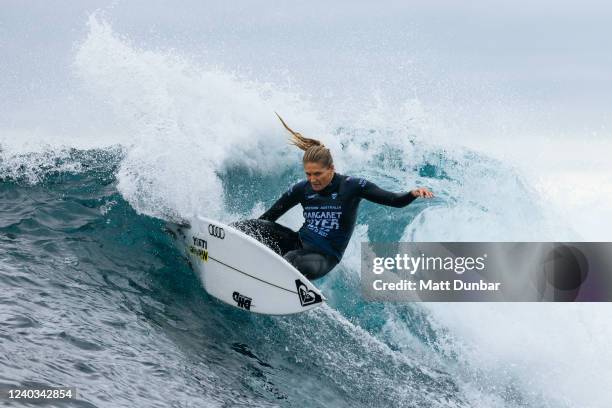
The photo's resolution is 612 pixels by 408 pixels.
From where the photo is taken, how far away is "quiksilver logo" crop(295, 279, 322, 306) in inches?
276

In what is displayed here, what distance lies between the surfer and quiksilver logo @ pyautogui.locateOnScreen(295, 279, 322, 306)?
0.40 metres

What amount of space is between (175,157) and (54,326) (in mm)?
3655

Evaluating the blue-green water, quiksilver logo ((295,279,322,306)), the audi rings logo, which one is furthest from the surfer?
the blue-green water

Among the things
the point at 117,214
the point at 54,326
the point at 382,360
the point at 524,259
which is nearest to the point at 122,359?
the point at 54,326

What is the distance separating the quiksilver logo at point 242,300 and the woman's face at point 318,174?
140cm

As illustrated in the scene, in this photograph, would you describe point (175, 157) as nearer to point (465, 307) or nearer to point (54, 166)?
point (54, 166)

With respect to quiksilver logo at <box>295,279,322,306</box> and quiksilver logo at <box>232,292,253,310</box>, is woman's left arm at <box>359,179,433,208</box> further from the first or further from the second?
quiksilver logo at <box>232,292,253,310</box>

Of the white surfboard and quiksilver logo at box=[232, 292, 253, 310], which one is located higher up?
the white surfboard

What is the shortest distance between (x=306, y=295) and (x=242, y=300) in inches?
35.4

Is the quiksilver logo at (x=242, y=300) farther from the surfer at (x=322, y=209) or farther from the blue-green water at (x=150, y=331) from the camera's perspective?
the surfer at (x=322, y=209)

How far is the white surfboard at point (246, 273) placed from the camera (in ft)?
23.5

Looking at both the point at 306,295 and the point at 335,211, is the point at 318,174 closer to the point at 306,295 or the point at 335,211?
the point at 335,211

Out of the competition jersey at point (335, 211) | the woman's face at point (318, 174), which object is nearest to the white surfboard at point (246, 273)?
the competition jersey at point (335, 211)

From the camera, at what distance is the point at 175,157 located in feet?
30.2
